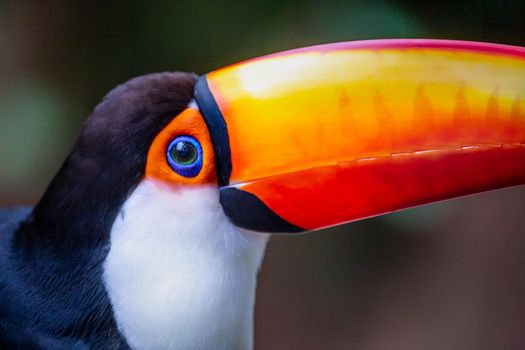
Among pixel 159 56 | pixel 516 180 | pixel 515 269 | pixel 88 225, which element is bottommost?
pixel 515 269

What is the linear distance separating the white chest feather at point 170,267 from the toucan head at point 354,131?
5 cm

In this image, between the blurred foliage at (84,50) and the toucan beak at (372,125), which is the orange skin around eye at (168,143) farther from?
the blurred foliage at (84,50)

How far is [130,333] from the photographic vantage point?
1192 millimetres

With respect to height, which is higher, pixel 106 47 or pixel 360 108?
pixel 106 47

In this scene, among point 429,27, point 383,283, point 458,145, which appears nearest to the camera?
point 458,145

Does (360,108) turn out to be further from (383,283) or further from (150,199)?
(383,283)

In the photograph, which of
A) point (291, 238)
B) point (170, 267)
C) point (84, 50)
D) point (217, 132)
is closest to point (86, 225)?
point (170, 267)

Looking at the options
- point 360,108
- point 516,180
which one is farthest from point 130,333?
point 516,180

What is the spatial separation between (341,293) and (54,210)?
1671 millimetres

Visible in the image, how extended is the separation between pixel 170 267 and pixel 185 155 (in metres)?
0.18

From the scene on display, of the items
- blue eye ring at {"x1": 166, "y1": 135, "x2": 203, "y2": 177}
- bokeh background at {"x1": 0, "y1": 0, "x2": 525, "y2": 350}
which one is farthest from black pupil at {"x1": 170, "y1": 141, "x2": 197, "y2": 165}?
bokeh background at {"x1": 0, "y1": 0, "x2": 525, "y2": 350}

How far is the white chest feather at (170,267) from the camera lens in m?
1.17

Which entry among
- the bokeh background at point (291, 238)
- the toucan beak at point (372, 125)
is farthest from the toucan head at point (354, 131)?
the bokeh background at point (291, 238)

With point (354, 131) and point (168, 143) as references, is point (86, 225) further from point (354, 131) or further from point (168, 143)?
point (354, 131)
